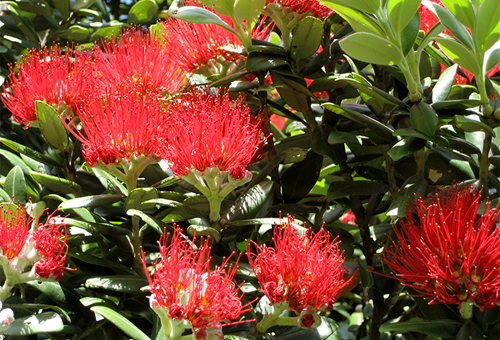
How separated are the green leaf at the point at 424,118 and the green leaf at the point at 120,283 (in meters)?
0.63

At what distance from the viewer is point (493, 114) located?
1071 millimetres

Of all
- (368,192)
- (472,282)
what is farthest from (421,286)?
(368,192)

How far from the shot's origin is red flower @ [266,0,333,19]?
3.84 feet

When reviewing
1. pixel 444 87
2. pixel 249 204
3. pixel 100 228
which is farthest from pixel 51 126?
pixel 444 87

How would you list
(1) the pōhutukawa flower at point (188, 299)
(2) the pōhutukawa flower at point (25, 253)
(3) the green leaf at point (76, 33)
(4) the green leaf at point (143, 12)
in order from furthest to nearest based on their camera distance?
(4) the green leaf at point (143, 12) < (3) the green leaf at point (76, 33) < (2) the pōhutukawa flower at point (25, 253) < (1) the pōhutukawa flower at point (188, 299)

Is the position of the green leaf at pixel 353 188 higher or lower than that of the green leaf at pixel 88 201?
lower

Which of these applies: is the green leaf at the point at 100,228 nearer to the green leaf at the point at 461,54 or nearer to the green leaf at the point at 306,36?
the green leaf at the point at 306,36

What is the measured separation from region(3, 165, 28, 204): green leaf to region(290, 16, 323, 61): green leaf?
2.38 ft

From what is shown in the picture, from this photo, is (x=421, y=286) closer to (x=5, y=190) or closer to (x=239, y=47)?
(x=239, y=47)

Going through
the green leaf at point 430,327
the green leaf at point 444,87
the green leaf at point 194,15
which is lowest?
the green leaf at point 430,327

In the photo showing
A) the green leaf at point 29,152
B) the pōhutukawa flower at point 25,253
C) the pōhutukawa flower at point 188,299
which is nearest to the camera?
the pōhutukawa flower at point 188,299

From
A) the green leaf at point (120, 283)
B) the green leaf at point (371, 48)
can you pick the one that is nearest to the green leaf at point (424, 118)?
the green leaf at point (371, 48)

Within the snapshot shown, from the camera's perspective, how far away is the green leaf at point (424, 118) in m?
0.97

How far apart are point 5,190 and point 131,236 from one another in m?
0.35
